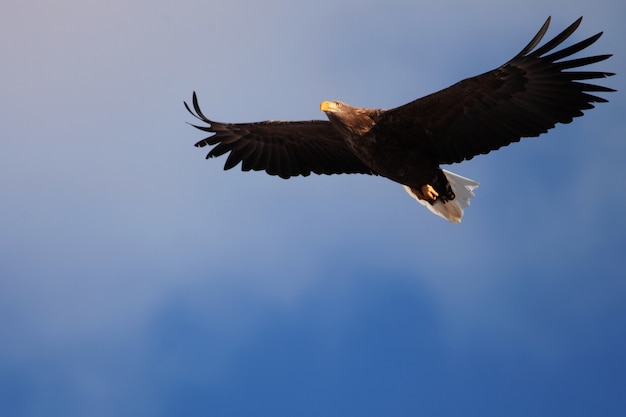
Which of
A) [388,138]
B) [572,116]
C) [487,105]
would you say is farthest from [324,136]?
[572,116]

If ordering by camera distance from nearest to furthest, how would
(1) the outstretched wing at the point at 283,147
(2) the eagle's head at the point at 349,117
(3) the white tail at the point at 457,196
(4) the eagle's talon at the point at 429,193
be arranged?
(2) the eagle's head at the point at 349,117 < (4) the eagle's talon at the point at 429,193 < (3) the white tail at the point at 457,196 < (1) the outstretched wing at the point at 283,147

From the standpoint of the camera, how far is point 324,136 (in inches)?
464

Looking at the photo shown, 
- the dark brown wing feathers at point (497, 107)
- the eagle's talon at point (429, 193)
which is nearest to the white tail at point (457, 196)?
the eagle's talon at point (429, 193)

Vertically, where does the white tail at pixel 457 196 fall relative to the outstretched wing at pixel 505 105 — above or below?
below

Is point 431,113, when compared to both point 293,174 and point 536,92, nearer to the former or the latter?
point 536,92

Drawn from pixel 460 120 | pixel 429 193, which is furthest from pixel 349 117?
pixel 429 193

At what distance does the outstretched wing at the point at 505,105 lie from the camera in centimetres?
989

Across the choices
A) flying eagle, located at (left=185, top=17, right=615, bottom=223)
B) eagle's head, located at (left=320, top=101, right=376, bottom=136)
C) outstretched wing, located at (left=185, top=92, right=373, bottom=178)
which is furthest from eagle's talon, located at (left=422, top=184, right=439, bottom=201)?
eagle's head, located at (left=320, top=101, right=376, bottom=136)

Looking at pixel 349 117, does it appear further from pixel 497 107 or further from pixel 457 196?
pixel 457 196

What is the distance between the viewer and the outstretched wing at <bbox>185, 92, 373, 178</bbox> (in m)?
11.8

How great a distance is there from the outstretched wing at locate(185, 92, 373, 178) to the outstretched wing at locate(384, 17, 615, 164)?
4.45 feet

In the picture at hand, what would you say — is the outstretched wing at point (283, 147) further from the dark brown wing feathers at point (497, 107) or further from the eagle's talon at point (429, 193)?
the eagle's talon at point (429, 193)

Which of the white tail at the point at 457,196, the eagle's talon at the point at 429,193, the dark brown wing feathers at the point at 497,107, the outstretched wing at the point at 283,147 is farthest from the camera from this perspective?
the outstretched wing at the point at 283,147

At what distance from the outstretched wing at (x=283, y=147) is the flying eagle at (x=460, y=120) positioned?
150 mm
